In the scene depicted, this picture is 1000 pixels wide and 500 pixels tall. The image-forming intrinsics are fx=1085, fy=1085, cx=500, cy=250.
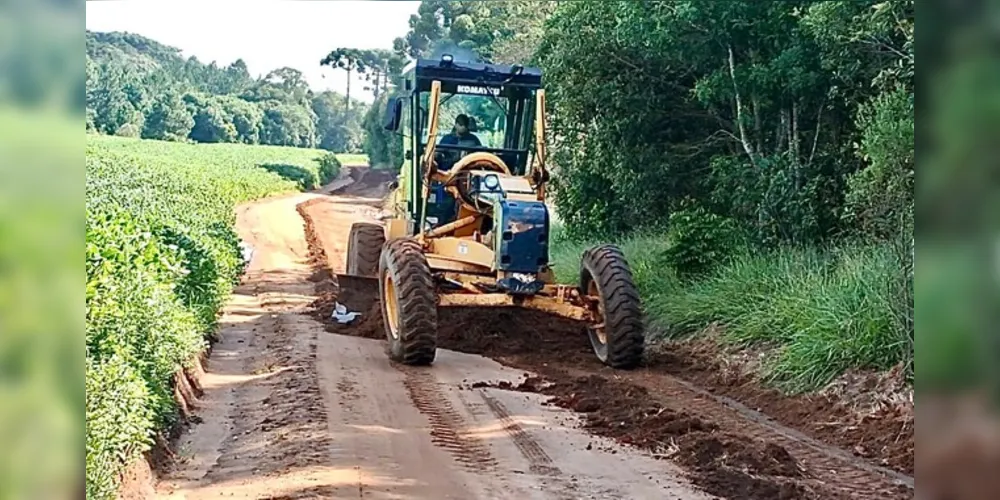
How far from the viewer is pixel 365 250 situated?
13.2 meters

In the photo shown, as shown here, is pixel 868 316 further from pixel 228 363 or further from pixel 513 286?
pixel 228 363

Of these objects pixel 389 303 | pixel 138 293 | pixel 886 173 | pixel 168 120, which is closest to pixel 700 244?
pixel 886 173

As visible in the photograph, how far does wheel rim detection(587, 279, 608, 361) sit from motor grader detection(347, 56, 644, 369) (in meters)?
0.01

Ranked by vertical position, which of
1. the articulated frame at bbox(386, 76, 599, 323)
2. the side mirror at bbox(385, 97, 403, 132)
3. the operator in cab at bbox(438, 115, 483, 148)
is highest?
the side mirror at bbox(385, 97, 403, 132)

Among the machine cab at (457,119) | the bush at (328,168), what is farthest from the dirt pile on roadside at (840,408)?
the bush at (328,168)

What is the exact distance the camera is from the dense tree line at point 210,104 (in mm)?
9922

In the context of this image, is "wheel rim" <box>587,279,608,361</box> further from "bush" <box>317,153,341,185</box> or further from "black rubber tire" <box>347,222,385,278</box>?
"bush" <box>317,153,341,185</box>

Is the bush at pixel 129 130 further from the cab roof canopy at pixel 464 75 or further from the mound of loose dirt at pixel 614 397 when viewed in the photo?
the cab roof canopy at pixel 464 75

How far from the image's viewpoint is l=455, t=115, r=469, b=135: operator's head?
10938 millimetres

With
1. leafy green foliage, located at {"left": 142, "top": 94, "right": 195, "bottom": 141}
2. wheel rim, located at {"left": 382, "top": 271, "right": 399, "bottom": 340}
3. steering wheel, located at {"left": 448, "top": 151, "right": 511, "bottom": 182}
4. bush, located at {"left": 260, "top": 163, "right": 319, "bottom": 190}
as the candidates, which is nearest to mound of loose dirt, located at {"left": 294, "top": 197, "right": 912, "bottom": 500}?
wheel rim, located at {"left": 382, "top": 271, "right": 399, "bottom": 340}

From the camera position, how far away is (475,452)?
6641 millimetres

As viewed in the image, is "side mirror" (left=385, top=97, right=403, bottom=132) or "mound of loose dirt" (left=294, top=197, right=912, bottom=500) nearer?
"mound of loose dirt" (left=294, top=197, right=912, bottom=500)

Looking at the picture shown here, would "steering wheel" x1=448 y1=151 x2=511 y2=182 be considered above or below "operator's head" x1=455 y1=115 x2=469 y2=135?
below
